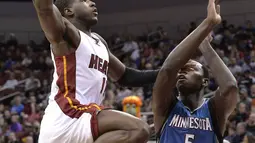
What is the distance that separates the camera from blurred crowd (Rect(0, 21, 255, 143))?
1008cm

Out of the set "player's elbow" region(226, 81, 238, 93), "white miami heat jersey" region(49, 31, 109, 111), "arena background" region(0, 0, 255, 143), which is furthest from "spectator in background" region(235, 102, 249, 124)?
"white miami heat jersey" region(49, 31, 109, 111)

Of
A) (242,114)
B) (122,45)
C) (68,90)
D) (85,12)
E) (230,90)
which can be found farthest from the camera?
(122,45)

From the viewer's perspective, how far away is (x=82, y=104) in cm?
367

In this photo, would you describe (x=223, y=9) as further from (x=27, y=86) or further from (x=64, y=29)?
(x=64, y=29)

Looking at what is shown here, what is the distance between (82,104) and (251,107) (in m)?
5.86

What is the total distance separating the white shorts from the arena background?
6.05 meters

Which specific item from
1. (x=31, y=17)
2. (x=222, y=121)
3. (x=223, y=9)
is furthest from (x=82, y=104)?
(x=31, y=17)

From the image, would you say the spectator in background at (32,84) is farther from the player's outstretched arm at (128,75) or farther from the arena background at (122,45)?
the player's outstretched arm at (128,75)

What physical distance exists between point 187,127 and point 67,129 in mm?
820

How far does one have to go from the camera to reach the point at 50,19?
3453mm

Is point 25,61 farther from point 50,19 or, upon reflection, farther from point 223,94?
point 223,94

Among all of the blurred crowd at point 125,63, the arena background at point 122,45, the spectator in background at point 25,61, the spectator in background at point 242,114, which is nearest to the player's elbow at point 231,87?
the blurred crowd at point 125,63

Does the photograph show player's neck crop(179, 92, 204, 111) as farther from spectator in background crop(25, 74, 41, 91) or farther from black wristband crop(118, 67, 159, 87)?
spectator in background crop(25, 74, 41, 91)

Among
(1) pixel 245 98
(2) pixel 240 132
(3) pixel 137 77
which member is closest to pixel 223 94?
(3) pixel 137 77
